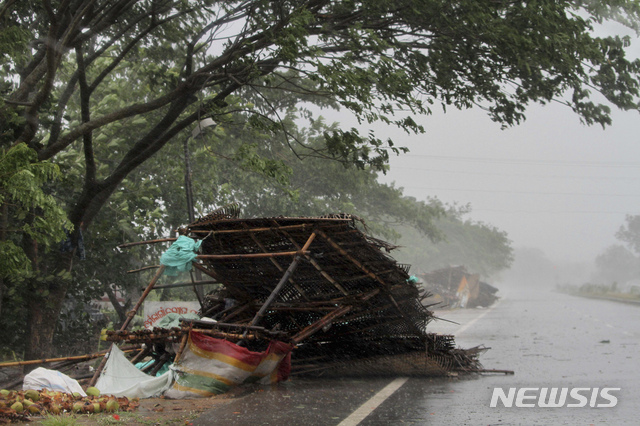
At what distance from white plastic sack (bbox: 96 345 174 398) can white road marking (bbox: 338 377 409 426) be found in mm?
2216

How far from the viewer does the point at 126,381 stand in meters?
6.93

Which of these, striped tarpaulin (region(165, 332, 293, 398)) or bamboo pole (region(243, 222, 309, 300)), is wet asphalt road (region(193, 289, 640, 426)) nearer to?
striped tarpaulin (region(165, 332, 293, 398))

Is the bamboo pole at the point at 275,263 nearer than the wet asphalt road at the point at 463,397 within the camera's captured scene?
No

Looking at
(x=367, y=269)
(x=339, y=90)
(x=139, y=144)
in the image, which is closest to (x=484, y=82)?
(x=339, y=90)

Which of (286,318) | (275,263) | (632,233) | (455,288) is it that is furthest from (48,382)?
(632,233)

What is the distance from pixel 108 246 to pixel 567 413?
1021cm

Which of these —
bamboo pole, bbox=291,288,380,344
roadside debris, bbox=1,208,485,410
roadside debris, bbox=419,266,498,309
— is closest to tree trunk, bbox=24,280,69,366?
roadside debris, bbox=1,208,485,410

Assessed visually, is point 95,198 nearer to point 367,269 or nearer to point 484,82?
point 367,269

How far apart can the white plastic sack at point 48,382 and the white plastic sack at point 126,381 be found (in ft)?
1.42

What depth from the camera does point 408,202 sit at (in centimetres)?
3338

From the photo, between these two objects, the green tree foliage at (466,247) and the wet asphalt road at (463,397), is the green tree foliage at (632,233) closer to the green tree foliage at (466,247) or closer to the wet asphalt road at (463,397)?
the green tree foliage at (466,247)

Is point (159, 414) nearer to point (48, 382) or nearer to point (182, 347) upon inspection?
point (182, 347)

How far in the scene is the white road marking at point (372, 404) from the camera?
18.4 feet

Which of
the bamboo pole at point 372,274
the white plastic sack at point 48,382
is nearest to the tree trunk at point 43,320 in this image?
the white plastic sack at point 48,382
